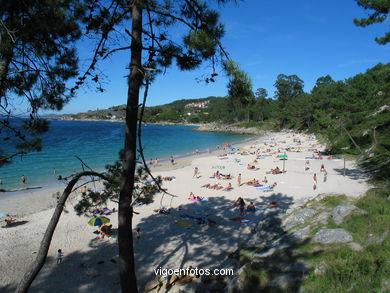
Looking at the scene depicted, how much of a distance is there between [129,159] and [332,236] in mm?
4797

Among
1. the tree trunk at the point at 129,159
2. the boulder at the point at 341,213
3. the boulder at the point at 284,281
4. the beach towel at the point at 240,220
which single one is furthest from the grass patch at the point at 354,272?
the beach towel at the point at 240,220

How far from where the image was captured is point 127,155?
373 centimetres

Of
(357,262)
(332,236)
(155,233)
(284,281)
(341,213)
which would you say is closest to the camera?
(357,262)

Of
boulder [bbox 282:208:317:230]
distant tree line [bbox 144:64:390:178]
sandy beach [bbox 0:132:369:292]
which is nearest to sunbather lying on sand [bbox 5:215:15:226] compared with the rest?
sandy beach [bbox 0:132:369:292]

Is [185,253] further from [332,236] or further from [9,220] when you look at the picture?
[9,220]

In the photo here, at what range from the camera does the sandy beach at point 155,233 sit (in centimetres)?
823

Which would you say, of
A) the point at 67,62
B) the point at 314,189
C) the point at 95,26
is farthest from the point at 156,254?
the point at 314,189

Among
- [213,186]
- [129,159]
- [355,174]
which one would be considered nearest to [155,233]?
[213,186]

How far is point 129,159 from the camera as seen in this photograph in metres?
3.73

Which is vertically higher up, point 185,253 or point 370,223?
point 370,223

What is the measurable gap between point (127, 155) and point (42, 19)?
226 centimetres

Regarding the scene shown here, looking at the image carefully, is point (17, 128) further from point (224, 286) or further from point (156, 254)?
point (156, 254)

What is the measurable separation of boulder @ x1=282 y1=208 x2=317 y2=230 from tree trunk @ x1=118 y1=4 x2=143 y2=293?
6.16 meters

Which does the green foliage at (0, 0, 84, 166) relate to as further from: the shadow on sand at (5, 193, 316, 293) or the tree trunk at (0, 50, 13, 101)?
the shadow on sand at (5, 193, 316, 293)
